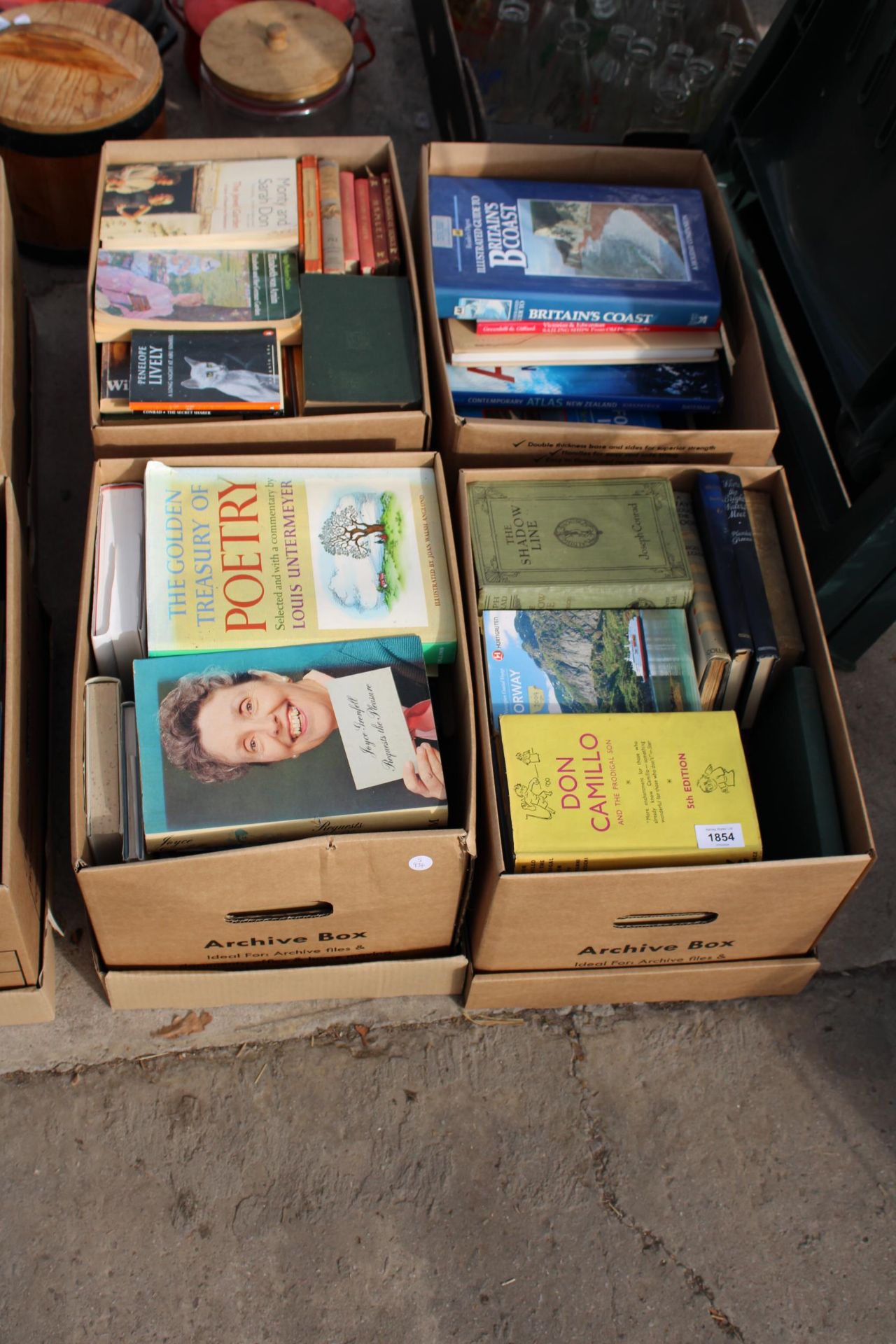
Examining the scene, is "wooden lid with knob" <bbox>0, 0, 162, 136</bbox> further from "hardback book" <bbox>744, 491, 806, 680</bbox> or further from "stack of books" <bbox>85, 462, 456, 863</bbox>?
"hardback book" <bbox>744, 491, 806, 680</bbox>

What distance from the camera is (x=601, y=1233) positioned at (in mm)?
1633

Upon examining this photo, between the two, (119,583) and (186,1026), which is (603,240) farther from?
(186,1026)

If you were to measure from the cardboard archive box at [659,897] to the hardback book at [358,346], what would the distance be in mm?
224

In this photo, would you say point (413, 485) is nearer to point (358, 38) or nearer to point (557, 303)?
point (557, 303)

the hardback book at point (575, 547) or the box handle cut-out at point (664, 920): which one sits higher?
the hardback book at point (575, 547)

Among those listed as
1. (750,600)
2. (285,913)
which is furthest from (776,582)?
(285,913)

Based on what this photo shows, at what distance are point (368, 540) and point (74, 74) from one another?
1427 millimetres

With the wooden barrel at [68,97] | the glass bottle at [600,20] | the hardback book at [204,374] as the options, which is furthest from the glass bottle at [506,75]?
the hardback book at [204,374]

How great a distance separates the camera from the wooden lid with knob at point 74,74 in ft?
7.41

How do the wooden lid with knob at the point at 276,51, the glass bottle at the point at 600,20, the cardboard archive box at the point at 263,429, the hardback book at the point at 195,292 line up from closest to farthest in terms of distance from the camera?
the cardboard archive box at the point at 263,429 < the hardback book at the point at 195,292 < the wooden lid with knob at the point at 276,51 < the glass bottle at the point at 600,20

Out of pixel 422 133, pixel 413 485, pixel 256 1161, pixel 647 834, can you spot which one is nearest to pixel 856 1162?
pixel 647 834

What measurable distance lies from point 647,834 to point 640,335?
3.36 feet

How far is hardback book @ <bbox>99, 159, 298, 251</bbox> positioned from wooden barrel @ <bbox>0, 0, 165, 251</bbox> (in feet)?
0.95

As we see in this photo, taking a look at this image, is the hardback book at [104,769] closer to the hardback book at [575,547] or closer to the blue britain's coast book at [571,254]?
the hardback book at [575,547]
